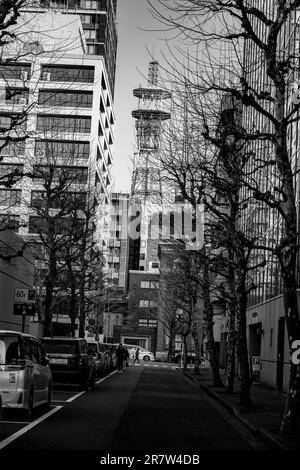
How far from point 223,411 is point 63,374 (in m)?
6.53

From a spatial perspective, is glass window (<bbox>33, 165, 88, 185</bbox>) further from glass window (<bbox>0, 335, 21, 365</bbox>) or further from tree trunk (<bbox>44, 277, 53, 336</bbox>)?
glass window (<bbox>0, 335, 21, 365</bbox>)

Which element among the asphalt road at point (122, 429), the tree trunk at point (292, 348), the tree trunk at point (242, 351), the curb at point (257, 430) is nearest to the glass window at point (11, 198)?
the tree trunk at point (242, 351)

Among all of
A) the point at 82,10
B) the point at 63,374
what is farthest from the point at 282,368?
the point at 82,10

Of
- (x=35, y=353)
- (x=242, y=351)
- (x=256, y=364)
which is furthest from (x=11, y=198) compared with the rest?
(x=35, y=353)

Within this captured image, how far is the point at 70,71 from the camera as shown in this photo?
90750 millimetres

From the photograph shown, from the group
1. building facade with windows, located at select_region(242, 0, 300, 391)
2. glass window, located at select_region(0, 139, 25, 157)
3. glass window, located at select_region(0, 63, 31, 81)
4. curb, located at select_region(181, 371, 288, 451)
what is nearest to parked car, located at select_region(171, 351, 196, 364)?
glass window, located at select_region(0, 139, 25, 157)

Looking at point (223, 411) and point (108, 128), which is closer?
point (223, 411)

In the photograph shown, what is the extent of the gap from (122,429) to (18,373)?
2.35 meters

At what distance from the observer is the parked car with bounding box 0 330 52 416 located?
14.8 metres

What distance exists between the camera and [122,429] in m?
14.3

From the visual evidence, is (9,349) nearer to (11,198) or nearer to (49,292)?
(49,292)

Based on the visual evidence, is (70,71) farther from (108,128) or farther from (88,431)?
(88,431)

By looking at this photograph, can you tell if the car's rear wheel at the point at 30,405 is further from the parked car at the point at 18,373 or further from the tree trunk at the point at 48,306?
the tree trunk at the point at 48,306
